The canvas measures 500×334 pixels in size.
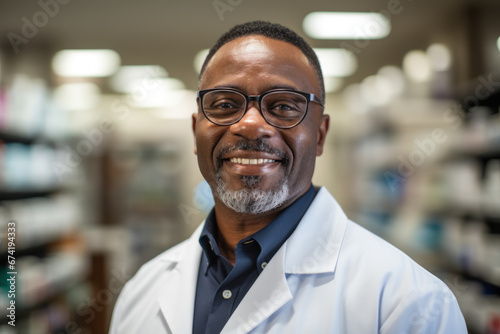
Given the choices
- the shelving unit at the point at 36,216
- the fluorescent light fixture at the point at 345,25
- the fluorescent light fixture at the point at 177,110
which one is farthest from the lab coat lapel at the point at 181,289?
the fluorescent light fixture at the point at 177,110

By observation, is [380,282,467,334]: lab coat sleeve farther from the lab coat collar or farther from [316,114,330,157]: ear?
[316,114,330,157]: ear

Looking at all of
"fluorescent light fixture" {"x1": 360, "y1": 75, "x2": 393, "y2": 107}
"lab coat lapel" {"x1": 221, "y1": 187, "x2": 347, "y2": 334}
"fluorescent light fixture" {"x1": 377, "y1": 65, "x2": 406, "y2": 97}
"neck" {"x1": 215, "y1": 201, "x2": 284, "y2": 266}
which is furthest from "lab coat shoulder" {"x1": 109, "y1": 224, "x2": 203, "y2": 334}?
"fluorescent light fixture" {"x1": 360, "y1": 75, "x2": 393, "y2": 107}

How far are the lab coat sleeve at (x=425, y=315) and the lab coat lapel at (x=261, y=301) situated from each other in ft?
0.81

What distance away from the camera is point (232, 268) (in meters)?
1.09

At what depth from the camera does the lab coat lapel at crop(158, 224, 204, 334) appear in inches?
41.8

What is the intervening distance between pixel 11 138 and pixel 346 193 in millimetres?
3950

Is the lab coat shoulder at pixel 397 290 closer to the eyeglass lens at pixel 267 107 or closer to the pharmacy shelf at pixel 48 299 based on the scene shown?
the eyeglass lens at pixel 267 107

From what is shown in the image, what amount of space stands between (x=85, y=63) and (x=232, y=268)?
4872 mm

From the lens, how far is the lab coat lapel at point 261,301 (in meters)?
0.95

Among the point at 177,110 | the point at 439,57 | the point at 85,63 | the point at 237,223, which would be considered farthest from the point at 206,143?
the point at 177,110

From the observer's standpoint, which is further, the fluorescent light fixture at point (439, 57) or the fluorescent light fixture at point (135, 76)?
the fluorescent light fixture at point (135, 76)

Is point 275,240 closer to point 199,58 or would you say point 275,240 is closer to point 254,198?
point 254,198

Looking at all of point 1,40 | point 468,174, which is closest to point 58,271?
point 1,40

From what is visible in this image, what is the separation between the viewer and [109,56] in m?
4.88
